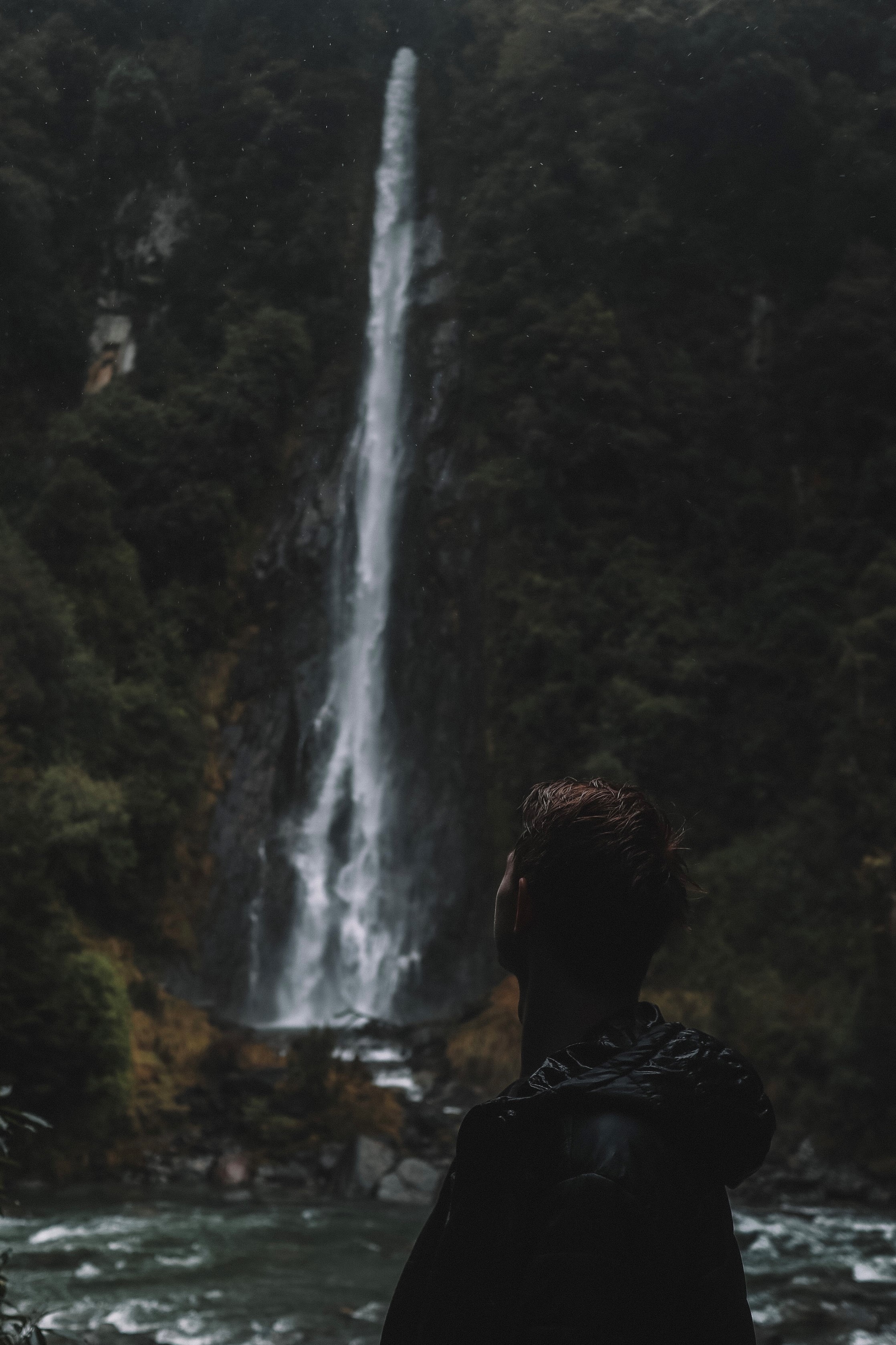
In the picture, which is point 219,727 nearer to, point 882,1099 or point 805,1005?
point 805,1005

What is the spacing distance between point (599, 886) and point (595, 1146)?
0.31m

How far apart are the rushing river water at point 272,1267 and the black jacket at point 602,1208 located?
5.95m

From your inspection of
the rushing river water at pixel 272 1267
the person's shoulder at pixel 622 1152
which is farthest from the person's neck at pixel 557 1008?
the rushing river water at pixel 272 1267

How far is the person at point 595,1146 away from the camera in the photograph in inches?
45.7

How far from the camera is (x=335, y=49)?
2555 cm

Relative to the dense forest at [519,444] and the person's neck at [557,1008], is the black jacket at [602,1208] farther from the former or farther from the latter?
the dense forest at [519,444]

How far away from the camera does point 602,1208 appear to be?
116 centimetres

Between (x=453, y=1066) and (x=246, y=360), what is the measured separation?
1287cm

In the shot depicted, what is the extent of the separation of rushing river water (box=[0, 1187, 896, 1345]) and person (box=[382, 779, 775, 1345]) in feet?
19.5

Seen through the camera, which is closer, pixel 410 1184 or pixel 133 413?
pixel 410 1184

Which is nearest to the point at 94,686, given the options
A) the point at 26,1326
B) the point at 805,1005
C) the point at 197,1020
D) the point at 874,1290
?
the point at 197,1020

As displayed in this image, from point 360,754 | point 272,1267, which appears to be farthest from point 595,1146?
point 360,754

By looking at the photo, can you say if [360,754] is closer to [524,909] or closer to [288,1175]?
[288,1175]

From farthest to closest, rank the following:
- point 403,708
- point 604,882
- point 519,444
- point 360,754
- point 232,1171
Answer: point 519,444, point 403,708, point 360,754, point 232,1171, point 604,882
